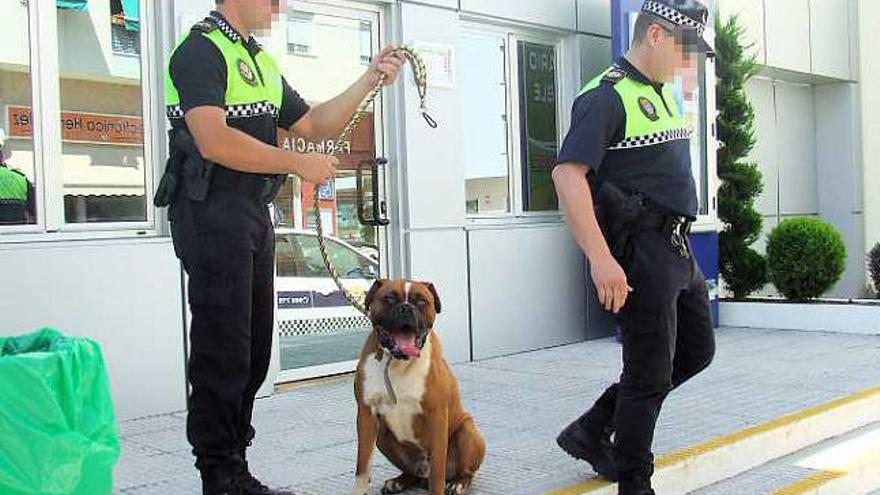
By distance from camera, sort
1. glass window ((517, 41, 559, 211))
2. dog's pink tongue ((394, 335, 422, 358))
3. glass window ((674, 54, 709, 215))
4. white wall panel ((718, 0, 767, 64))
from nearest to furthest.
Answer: dog's pink tongue ((394, 335, 422, 358))
glass window ((517, 41, 559, 211))
glass window ((674, 54, 709, 215))
white wall panel ((718, 0, 767, 64))

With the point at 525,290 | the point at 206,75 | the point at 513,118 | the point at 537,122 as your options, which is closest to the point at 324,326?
the point at 525,290

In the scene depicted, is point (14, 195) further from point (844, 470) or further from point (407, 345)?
point (844, 470)

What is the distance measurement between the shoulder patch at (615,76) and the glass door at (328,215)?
3.25m

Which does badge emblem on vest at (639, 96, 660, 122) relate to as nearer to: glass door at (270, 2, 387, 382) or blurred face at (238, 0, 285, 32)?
blurred face at (238, 0, 285, 32)

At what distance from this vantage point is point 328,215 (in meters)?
7.00

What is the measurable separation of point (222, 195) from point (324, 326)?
369 cm

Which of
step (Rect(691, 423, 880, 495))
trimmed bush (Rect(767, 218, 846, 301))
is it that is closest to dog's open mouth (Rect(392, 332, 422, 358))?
step (Rect(691, 423, 880, 495))

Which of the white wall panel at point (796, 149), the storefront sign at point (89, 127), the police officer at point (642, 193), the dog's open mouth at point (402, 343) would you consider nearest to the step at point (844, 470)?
the police officer at point (642, 193)

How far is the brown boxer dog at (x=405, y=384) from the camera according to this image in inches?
140

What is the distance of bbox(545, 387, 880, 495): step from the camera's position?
14.2ft

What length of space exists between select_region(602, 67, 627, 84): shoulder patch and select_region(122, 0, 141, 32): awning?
333cm

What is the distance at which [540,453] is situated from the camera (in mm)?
4715

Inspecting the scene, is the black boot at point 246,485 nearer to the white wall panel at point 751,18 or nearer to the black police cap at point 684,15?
the black police cap at point 684,15

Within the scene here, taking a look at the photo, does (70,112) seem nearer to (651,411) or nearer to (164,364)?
(164,364)
